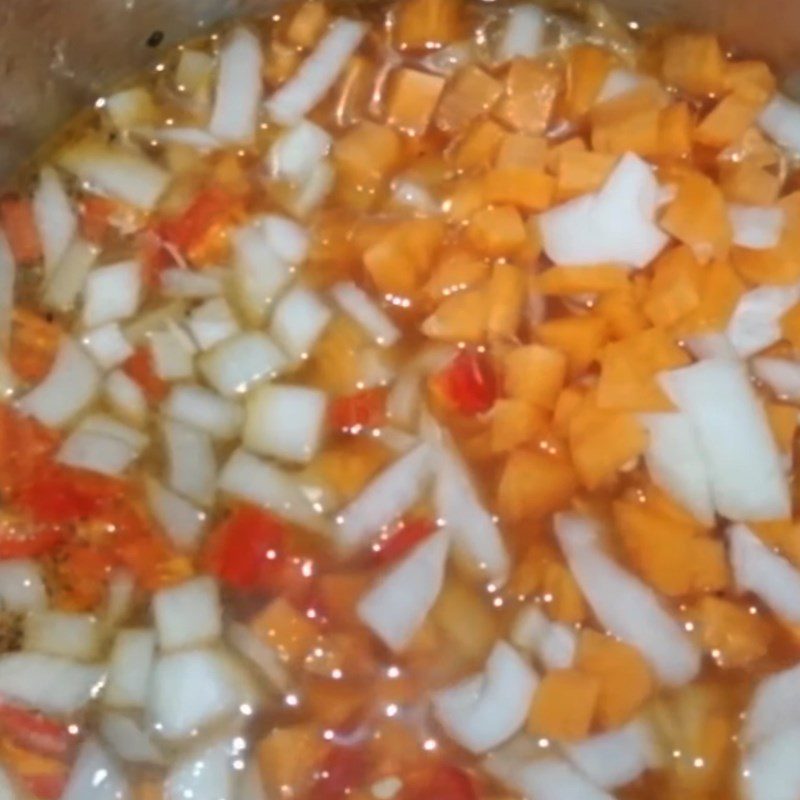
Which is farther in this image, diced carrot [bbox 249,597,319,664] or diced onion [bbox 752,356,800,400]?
diced onion [bbox 752,356,800,400]

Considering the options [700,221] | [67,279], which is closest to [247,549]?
[67,279]

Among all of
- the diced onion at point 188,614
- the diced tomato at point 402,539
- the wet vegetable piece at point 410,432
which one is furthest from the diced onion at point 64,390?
the diced tomato at point 402,539

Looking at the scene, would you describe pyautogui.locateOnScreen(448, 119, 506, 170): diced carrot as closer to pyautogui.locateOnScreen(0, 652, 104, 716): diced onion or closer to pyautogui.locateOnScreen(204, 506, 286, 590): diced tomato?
pyautogui.locateOnScreen(204, 506, 286, 590): diced tomato

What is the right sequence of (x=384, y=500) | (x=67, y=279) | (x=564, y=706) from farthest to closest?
(x=67, y=279), (x=384, y=500), (x=564, y=706)

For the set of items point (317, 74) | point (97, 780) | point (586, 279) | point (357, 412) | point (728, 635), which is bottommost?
point (97, 780)

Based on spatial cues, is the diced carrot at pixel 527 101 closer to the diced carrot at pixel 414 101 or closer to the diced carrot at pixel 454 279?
the diced carrot at pixel 414 101

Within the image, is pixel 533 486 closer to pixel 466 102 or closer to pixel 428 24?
pixel 466 102

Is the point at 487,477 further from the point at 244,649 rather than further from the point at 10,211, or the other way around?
the point at 10,211

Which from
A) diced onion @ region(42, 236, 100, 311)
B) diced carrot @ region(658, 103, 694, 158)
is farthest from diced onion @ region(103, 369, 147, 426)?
diced carrot @ region(658, 103, 694, 158)
